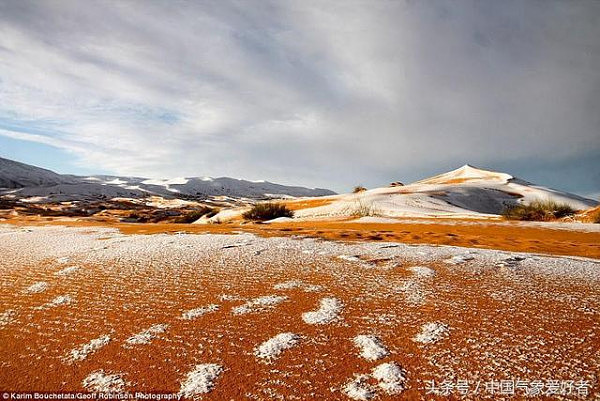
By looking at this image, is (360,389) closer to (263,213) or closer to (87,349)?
(87,349)

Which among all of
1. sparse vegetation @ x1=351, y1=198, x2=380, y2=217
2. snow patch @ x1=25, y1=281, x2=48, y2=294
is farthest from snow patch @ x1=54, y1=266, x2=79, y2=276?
sparse vegetation @ x1=351, y1=198, x2=380, y2=217

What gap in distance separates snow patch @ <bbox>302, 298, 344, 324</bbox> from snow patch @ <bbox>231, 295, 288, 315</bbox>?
57cm

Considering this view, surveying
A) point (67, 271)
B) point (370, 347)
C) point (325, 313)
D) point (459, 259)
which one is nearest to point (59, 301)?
point (67, 271)

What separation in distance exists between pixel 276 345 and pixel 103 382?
1.59 metres

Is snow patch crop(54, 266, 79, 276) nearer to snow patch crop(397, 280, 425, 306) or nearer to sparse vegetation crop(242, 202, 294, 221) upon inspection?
snow patch crop(397, 280, 425, 306)

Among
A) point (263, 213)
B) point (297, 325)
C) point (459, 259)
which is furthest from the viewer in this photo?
point (263, 213)

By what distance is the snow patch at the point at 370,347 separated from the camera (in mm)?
3572

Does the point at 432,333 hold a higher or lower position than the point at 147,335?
higher

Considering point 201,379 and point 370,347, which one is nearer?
point 201,379

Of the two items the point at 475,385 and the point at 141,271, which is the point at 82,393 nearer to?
the point at 475,385

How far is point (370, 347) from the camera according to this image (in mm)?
3742

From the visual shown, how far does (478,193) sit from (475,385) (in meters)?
46.1

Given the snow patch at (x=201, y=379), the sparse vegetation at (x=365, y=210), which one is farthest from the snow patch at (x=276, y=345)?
the sparse vegetation at (x=365, y=210)

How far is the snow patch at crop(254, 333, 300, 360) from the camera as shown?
11.9ft
